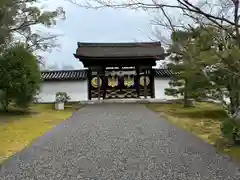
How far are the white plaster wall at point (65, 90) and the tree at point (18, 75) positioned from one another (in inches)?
492

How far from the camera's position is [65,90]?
31172 mm

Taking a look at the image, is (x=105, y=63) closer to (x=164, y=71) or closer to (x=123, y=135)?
(x=164, y=71)

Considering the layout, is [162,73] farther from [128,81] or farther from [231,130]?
[231,130]

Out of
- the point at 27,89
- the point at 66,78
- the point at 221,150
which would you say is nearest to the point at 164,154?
the point at 221,150

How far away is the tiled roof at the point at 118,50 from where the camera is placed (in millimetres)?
28656

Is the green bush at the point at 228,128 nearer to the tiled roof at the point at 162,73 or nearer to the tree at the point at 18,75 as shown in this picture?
the tree at the point at 18,75

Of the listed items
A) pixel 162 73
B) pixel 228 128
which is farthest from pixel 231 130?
pixel 162 73

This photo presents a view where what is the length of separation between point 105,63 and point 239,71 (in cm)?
2292

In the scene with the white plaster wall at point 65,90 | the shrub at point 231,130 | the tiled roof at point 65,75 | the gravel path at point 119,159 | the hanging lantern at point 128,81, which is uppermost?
the tiled roof at point 65,75

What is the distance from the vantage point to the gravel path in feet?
19.0

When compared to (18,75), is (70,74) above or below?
above

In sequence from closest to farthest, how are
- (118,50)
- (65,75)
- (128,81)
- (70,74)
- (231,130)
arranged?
1. (231,130)
2. (128,81)
3. (118,50)
4. (65,75)
5. (70,74)

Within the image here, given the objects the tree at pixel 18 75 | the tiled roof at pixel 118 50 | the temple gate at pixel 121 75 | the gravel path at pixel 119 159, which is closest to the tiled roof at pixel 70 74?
the temple gate at pixel 121 75

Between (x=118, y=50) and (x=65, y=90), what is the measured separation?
6.05 meters
